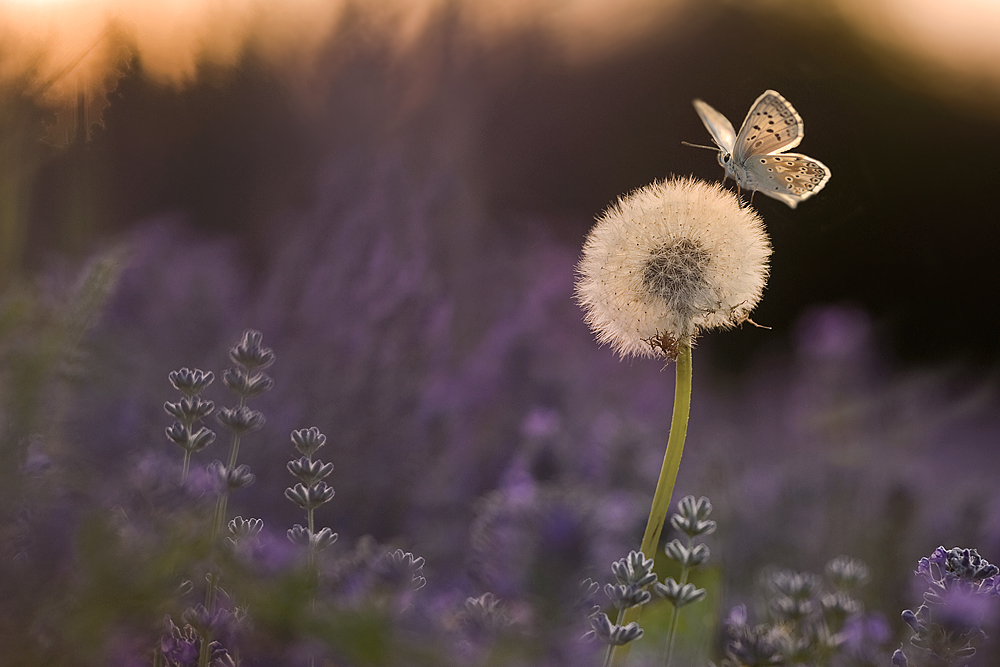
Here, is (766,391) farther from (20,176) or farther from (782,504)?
(20,176)

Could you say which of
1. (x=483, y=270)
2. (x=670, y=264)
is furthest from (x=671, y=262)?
(x=483, y=270)

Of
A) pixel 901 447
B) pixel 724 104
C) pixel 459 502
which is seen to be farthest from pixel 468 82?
pixel 901 447

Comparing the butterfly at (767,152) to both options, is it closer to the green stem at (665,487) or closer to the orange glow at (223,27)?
the green stem at (665,487)

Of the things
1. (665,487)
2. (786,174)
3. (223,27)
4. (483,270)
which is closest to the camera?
(665,487)

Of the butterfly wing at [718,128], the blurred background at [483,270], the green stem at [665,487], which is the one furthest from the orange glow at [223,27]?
the butterfly wing at [718,128]

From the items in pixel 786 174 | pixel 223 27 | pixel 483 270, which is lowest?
pixel 786 174

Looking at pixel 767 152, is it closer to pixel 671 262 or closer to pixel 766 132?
pixel 766 132
